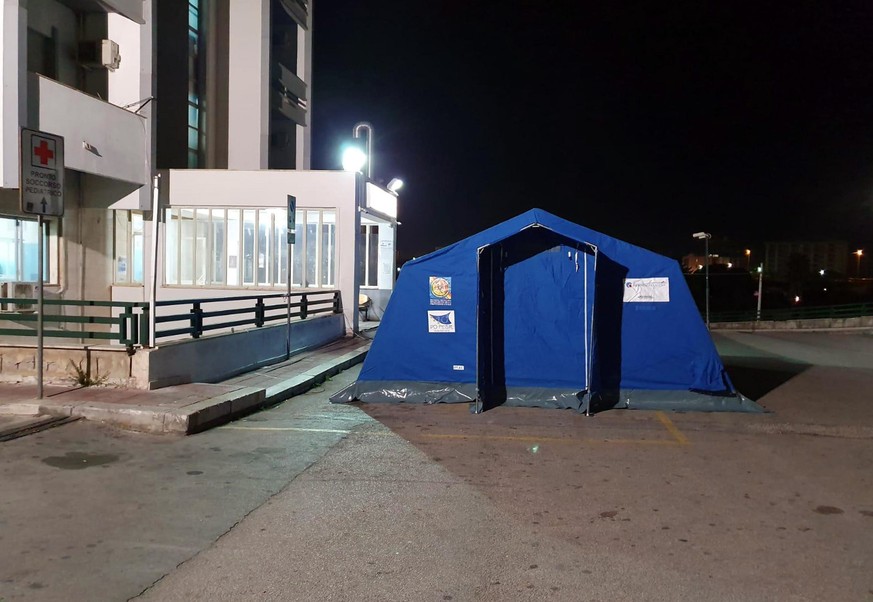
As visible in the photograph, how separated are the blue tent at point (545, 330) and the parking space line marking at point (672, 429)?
1.18 feet

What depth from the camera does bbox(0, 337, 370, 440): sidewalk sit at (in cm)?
A: 801

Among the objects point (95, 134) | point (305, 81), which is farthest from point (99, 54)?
point (305, 81)

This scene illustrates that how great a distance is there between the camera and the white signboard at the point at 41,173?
7961mm

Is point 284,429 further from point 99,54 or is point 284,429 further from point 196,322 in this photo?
point 99,54

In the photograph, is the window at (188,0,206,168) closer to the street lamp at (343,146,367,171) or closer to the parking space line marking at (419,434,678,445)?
A: the street lamp at (343,146,367,171)

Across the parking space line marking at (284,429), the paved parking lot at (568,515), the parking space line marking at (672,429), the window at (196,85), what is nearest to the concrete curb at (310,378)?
the parking space line marking at (284,429)

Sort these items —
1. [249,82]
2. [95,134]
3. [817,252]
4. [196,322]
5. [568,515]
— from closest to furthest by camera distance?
[568,515], [196,322], [95,134], [249,82], [817,252]

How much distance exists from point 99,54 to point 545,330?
14.4 metres

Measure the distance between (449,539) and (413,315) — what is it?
5556 millimetres

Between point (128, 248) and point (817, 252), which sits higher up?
point (817, 252)

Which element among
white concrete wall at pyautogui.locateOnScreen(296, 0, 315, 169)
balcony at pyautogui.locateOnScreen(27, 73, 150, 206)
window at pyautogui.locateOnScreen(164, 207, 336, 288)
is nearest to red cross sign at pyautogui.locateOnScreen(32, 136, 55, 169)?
balcony at pyautogui.locateOnScreen(27, 73, 150, 206)

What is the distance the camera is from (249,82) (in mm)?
26969

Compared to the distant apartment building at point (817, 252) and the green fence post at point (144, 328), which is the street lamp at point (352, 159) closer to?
the green fence post at point (144, 328)

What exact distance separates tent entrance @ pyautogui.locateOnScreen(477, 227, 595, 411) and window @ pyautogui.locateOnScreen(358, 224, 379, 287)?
14.3 meters
